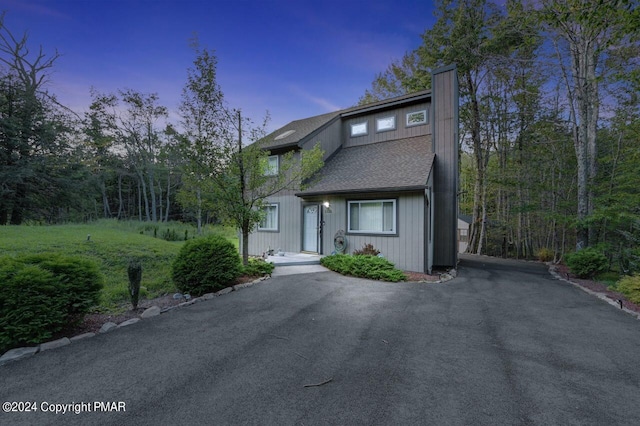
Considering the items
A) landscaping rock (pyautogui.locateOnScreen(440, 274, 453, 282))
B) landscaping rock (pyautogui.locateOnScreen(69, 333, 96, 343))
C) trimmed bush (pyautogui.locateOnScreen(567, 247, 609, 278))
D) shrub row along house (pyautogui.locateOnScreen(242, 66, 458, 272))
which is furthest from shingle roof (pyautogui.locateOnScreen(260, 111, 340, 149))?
trimmed bush (pyautogui.locateOnScreen(567, 247, 609, 278))

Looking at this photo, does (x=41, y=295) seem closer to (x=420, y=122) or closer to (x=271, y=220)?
(x=271, y=220)

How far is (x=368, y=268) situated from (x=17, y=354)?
21.7 ft

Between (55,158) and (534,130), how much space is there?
27236 mm

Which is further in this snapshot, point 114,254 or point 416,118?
point 416,118

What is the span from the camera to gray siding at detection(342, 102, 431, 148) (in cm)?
1086

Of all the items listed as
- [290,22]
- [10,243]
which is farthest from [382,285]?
[10,243]

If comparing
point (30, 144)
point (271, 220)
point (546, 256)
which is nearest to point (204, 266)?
point (271, 220)

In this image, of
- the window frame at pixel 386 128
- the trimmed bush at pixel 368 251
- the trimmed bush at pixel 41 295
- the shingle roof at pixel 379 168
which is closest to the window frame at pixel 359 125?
the window frame at pixel 386 128

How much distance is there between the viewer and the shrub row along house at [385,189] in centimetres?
861

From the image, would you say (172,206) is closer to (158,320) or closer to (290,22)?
(290,22)

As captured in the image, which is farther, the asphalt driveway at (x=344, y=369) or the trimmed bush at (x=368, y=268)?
the trimmed bush at (x=368, y=268)

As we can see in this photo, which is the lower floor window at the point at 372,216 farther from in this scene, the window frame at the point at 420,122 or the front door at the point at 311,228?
the window frame at the point at 420,122

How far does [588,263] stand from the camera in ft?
26.5

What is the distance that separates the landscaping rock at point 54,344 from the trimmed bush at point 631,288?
9446mm
